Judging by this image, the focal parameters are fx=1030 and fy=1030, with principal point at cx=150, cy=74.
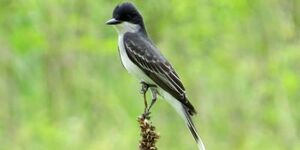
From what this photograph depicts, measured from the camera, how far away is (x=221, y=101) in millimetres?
12133

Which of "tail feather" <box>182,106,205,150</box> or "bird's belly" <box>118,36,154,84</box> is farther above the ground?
"bird's belly" <box>118,36,154,84</box>

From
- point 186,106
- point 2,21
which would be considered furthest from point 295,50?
point 186,106

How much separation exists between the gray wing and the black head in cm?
11

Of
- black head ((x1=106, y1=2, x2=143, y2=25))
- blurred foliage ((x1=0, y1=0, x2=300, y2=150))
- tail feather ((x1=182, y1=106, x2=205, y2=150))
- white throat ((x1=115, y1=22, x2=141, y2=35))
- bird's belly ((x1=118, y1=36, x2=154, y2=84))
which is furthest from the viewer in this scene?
blurred foliage ((x1=0, y1=0, x2=300, y2=150))

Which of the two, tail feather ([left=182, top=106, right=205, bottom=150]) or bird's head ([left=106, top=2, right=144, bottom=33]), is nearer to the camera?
tail feather ([left=182, top=106, right=205, bottom=150])

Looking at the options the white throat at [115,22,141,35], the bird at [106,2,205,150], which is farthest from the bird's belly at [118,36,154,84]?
the white throat at [115,22,141,35]

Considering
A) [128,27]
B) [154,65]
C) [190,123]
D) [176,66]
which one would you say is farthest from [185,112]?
[176,66]

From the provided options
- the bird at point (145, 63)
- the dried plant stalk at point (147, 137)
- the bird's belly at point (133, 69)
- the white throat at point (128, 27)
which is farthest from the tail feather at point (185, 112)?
the dried plant stalk at point (147, 137)

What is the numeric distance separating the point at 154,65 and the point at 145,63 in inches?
2.7

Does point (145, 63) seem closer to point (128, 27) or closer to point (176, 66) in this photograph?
point (128, 27)

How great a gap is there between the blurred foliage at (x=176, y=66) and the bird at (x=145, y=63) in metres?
3.53

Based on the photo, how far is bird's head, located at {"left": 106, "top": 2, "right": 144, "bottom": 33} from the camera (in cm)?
759

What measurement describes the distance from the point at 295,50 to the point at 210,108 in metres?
1.18

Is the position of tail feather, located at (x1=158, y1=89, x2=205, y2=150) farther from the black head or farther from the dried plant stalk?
the dried plant stalk
